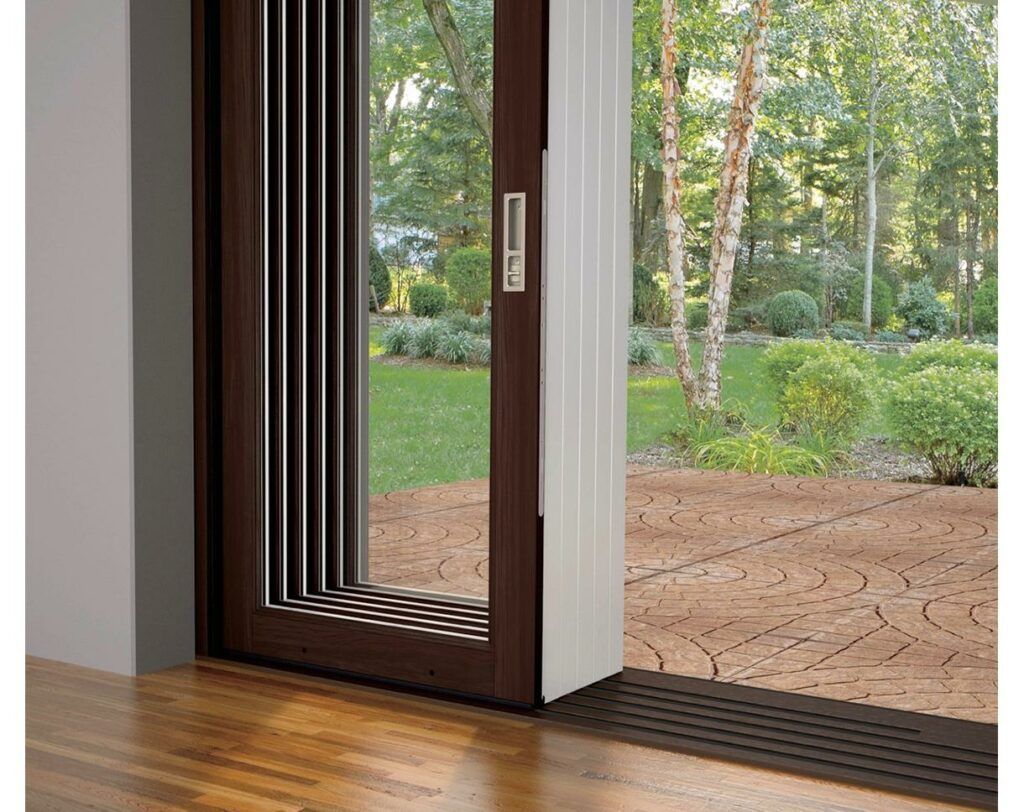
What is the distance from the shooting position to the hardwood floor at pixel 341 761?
2.52 metres

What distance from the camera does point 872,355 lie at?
9.74 m

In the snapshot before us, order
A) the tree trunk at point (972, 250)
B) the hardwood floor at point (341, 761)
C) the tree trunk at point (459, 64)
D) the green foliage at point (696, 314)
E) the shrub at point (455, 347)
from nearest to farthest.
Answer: the hardwood floor at point (341, 761)
the tree trunk at point (459, 64)
the shrub at point (455, 347)
the tree trunk at point (972, 250)
the green foliage at point (696, 314)

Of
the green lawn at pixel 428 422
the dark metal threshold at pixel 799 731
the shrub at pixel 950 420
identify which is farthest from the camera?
the green lawn at pixel 428 422

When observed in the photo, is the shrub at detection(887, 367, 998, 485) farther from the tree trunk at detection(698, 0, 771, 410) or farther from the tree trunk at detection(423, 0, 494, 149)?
the tree trunk at detection(423, 0, 494, 149)

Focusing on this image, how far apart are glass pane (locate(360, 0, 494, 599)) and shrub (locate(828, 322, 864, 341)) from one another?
297 centimetres

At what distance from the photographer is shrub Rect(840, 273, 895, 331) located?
986cm

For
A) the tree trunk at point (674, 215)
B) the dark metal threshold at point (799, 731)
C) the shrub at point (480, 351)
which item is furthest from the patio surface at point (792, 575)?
the tree trunk at point (674, 215)

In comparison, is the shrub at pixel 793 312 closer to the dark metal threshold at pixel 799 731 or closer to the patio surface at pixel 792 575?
the patio surface at pixel 792 575

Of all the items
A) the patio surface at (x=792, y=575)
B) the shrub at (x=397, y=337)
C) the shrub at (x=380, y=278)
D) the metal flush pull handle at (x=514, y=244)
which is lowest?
the patio surface at (x=792, y=575)

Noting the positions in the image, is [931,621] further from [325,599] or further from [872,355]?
[872,355]

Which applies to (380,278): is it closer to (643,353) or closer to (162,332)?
(643,353)

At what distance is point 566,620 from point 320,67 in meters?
1.91

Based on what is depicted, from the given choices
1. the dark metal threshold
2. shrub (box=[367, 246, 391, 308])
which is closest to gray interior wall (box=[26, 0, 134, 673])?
the dark metal threshold
